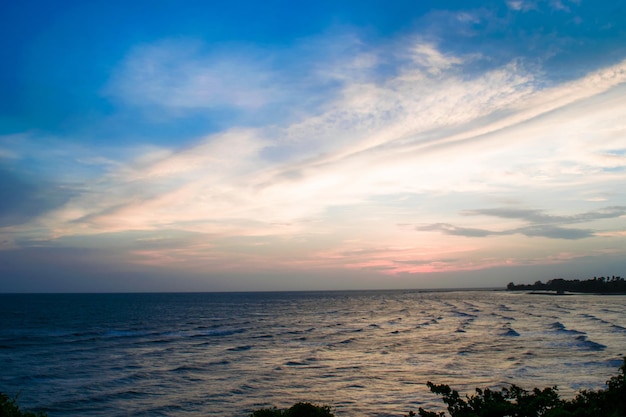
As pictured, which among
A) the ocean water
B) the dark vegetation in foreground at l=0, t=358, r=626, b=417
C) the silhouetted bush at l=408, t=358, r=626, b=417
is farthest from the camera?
the ocean water

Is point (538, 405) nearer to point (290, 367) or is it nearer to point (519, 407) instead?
point (519, 407)

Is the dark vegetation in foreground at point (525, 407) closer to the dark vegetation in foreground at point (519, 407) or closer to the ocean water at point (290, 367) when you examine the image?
the dark vegetation in foreground at point (519, 407)

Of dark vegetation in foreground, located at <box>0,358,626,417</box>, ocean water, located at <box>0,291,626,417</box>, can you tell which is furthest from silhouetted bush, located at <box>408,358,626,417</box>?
ocean water, located at <box>0,291,626,417</box>

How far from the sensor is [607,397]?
14484mm

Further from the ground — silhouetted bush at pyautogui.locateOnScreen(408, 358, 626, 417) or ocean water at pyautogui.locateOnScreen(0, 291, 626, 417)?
silhouetted bush at pyautogui.locateOnScreen(408, 358, 626, 417)

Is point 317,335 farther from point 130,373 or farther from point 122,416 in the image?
point 122,416

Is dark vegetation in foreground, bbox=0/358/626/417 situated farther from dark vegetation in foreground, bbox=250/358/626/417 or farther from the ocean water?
the ocean water

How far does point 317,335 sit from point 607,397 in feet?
170

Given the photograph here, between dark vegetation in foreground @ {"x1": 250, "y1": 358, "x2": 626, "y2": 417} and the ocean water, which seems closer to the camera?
dark vegetation in foreground @ {"x1": 250, "y1": 358, "x2": 626, "y2": 417}

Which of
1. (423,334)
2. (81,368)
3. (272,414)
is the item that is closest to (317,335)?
(423,334)

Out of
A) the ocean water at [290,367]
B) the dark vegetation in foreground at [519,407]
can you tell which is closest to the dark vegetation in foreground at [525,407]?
the dark vegetation in foreground at [519,407]

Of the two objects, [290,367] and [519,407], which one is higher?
[519,407]

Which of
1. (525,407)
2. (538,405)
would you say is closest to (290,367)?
(538,405)

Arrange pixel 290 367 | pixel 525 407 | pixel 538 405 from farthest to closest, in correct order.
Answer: pixel 290 367
pixel 538 405
pixel 525 407
